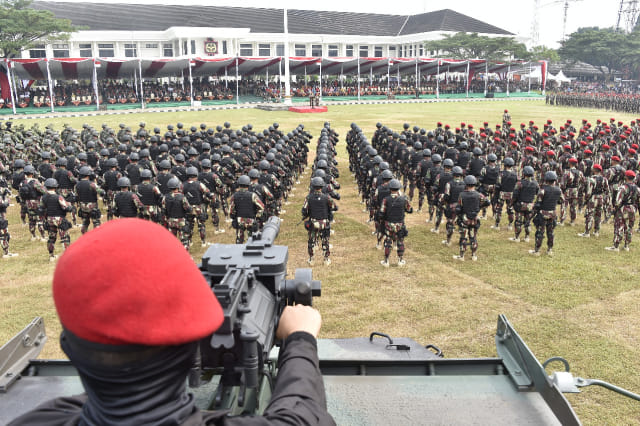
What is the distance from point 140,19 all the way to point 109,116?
95.1 feet

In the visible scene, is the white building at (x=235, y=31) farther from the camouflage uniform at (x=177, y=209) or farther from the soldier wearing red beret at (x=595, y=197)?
the soldier wearing red beret at (x=595, y=197)

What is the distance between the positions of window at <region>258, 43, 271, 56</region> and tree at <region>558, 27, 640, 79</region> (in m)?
43.5

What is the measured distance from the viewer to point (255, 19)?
215ft

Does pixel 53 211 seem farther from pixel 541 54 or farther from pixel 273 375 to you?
pixel 541 54

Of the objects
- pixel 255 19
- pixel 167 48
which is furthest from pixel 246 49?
pixel 167 48

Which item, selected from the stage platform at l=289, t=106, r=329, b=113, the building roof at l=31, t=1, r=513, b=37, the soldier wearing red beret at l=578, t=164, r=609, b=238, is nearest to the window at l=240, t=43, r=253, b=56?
the building roof at l=31, t=1, r=513, b=37

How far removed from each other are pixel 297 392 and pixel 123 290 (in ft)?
2.07

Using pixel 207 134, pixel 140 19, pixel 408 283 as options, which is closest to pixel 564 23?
pixel 140 19

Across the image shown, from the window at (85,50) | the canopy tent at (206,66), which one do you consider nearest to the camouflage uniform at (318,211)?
the canopy tent at (206,66)

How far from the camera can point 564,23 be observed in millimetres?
96312

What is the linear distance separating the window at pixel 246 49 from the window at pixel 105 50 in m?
15.0

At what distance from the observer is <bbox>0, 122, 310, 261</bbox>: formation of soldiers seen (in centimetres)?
982

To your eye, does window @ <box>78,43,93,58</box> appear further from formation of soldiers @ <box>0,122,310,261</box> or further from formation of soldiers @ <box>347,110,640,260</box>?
formation of soldiers @ <box>347,110,640,260</box>

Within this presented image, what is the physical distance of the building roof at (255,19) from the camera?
58.0m
